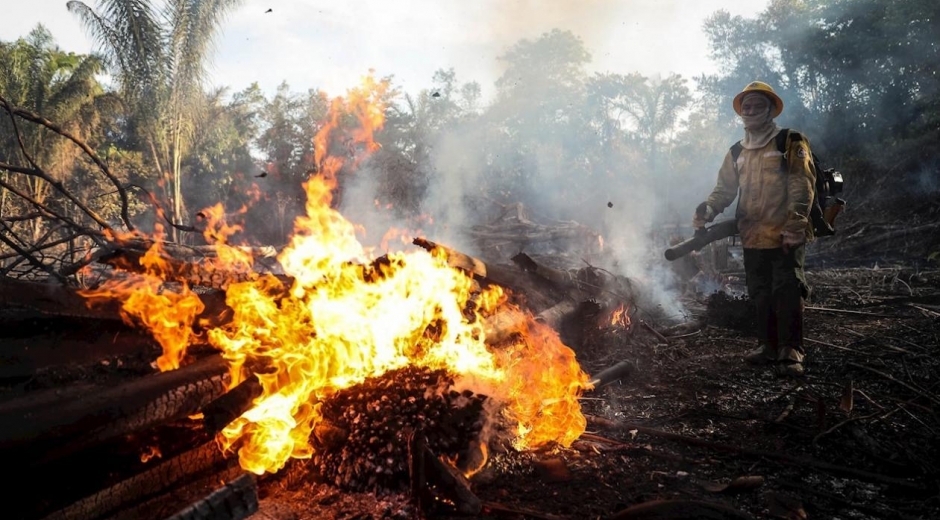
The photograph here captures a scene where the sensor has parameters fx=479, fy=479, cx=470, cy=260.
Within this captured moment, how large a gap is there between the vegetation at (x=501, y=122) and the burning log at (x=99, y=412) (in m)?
9.86

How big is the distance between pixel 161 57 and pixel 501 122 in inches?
751

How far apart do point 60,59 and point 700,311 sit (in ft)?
80.4

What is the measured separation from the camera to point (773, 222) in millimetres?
4703

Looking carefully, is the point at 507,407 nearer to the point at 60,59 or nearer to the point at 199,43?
the point at 199,43

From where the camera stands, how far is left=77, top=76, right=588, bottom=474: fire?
296 cm

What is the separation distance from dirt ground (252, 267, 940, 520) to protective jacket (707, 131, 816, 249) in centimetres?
130

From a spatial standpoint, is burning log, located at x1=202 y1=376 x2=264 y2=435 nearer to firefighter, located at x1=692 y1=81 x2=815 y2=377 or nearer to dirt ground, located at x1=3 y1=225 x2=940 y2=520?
dirt ground, located at x1=3 y1=225 x2=940 y2=520

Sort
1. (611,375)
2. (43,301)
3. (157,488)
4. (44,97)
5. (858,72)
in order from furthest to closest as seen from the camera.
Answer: (858,72)
(44,97)
(611,375)
(43,301)
(157,488)

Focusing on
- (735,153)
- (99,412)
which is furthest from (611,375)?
(99,412)

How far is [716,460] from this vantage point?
287 centimetres

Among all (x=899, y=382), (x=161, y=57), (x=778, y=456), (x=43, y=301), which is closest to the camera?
(x=43, y=301)

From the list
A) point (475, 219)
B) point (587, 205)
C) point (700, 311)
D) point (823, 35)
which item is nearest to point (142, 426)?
point (700, 311)

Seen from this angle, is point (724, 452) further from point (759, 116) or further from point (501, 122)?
point (501, 122)

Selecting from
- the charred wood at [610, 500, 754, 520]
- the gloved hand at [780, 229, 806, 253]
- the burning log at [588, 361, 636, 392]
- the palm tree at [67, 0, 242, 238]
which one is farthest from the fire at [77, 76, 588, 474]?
the palm tree at [67, 0, 242, 238]
